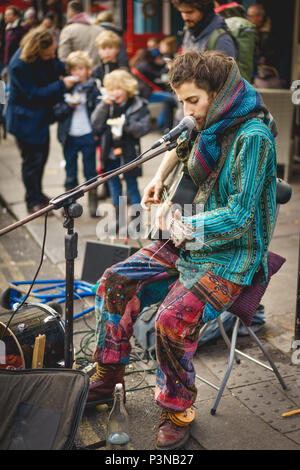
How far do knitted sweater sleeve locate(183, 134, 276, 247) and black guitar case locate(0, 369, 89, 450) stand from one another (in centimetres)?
87

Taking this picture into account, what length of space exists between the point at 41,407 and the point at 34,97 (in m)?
3.85

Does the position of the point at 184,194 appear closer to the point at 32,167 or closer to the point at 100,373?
the point at 100,373

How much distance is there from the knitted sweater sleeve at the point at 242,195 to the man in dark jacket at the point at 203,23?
2092 mm

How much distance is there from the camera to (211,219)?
261cm

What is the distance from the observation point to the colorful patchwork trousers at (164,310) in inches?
105

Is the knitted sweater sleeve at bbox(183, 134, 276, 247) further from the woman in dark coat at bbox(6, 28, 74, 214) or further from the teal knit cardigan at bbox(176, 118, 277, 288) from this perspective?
the woman in dark coat at bbox(6, 28, 74, 214)

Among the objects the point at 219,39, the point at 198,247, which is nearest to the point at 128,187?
the point at 219,39

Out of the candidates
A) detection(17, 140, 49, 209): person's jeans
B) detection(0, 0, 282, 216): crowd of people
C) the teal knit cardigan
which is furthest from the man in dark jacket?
detection(17, 140, 49, 209): person's jeans

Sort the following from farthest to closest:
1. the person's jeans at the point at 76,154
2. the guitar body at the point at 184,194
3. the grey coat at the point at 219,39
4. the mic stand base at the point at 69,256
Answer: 1. the person's jeans at the point at 76,154
2. the grey coat at the point at 219,39
3. the guitar body at the point at 184,194
4. the mic stand base at the point at 69,256

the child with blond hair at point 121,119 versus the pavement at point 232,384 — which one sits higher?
the child with blond hair at point 121,119

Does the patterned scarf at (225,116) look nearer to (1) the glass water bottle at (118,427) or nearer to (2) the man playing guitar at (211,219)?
(2) the man playing guitar at (211,219)

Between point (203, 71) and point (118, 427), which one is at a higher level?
point (203, 71)

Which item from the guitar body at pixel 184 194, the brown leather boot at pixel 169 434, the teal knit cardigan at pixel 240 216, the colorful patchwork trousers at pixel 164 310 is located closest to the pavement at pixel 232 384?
the brown leather boot at pixel 169 434

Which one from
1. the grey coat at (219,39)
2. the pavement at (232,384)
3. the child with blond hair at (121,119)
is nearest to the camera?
the pavement at (232,384)
